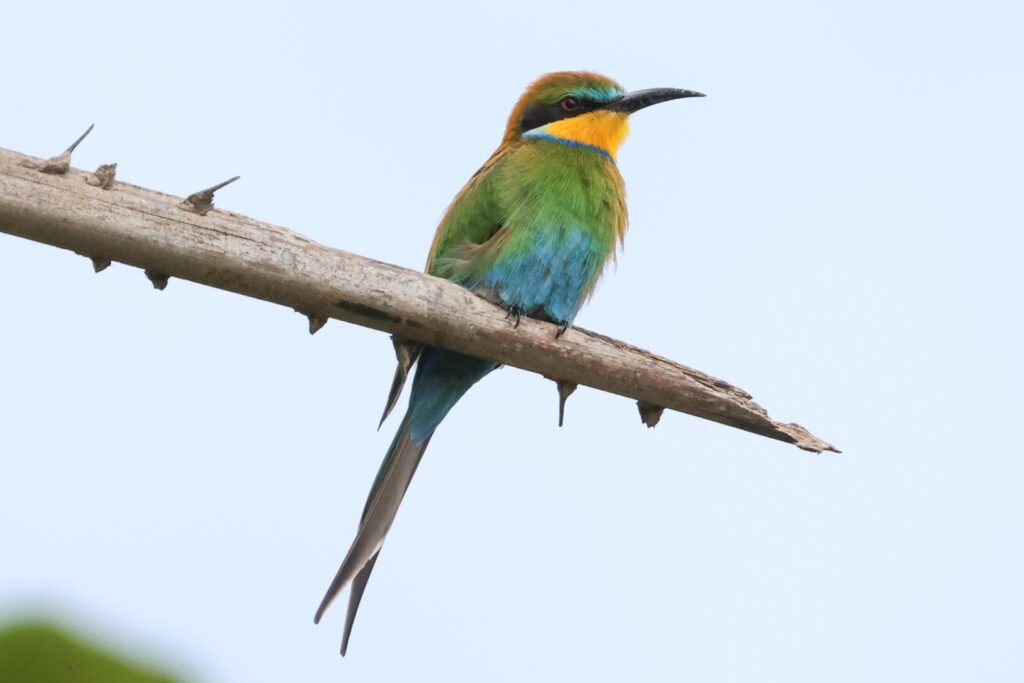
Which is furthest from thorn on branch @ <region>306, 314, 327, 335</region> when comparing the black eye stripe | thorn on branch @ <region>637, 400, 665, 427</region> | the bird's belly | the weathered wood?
the black eye stripe

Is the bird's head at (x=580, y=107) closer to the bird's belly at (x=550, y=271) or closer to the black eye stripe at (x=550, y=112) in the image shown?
the black eye stripe at (x=550, y=112)

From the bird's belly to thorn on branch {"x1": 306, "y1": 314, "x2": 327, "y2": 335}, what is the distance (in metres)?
0.80

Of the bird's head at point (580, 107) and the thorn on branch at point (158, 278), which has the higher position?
the bird's head at point (580, 107)

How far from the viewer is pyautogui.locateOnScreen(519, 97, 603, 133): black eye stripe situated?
5578 millimetres

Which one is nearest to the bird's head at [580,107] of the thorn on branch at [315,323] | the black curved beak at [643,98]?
the black curved beak at [643,98]

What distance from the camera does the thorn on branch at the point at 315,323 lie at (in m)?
3.65

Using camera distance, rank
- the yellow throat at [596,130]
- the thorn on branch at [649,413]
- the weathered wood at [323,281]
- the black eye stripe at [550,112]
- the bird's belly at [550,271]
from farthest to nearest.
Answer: the black eye stripe at [550,112] < the yellow throat at [596,130] < the bird's belly at [550,271] < the thorn on branch at [649,413] < the weathered wood at [323,281]

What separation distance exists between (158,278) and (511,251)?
1456 millimetres

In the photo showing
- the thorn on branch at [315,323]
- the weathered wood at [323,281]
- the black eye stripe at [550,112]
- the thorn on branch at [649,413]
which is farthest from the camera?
the black eye stripe at [550,112]

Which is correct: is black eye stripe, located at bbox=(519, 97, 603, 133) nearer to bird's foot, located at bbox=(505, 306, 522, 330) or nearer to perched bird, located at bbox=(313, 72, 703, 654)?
perched bird, located at bbox=(313, 72, 703, 654)

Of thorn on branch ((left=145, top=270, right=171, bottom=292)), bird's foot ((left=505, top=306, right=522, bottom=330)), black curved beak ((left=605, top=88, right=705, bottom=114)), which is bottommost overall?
thorn on branch ((left=145, top=270, right=171, bottom=292))

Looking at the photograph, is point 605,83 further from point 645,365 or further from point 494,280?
point 645,365

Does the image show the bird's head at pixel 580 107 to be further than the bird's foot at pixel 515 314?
Yes

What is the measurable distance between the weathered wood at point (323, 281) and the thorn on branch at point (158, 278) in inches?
0.4
